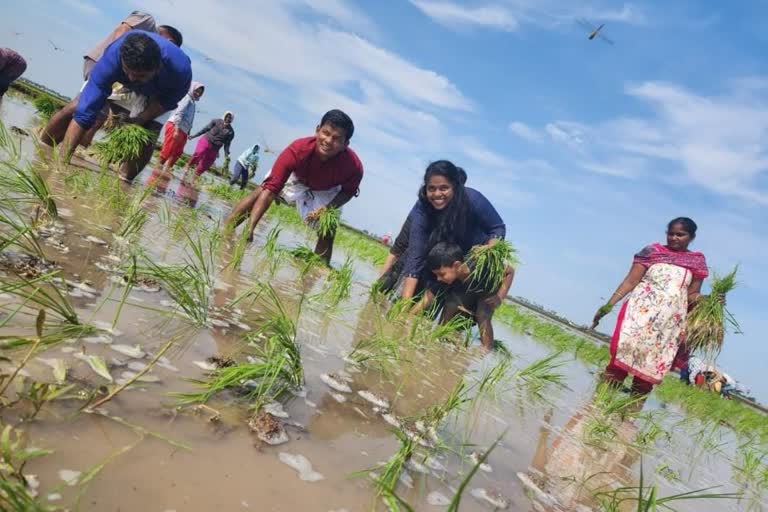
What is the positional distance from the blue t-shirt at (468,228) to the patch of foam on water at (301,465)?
313cm

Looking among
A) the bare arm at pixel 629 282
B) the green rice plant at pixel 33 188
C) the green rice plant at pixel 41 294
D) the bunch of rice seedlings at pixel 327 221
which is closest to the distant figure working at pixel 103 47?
the bunch of rice seedlings at pixel 327 221

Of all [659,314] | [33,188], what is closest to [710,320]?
[659,314]

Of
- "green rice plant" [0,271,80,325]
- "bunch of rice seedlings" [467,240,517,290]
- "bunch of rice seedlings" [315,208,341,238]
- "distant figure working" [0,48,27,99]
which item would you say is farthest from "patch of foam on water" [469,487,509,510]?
"distant figure working" [0,48,27,99]

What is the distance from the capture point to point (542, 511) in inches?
51.6

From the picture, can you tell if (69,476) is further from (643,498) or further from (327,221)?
(327,221)

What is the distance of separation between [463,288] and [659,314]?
5.34 ft

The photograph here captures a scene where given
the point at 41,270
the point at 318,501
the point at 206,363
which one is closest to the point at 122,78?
the point at 41,270

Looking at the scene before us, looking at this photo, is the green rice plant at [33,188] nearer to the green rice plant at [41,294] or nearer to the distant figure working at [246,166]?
the green rice plant at [41,294]

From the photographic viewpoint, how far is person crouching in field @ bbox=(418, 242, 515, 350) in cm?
432

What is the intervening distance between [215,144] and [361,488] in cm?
1009

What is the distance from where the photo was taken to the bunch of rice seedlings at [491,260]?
4.00 metres

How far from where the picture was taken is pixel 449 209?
4.30m

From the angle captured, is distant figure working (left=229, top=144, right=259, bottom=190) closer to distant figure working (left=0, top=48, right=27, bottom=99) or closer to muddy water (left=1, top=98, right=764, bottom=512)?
distant figure working (left=0, top=48, right=27, bottom=99)

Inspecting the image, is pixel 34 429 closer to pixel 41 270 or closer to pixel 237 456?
pixel 237 456
